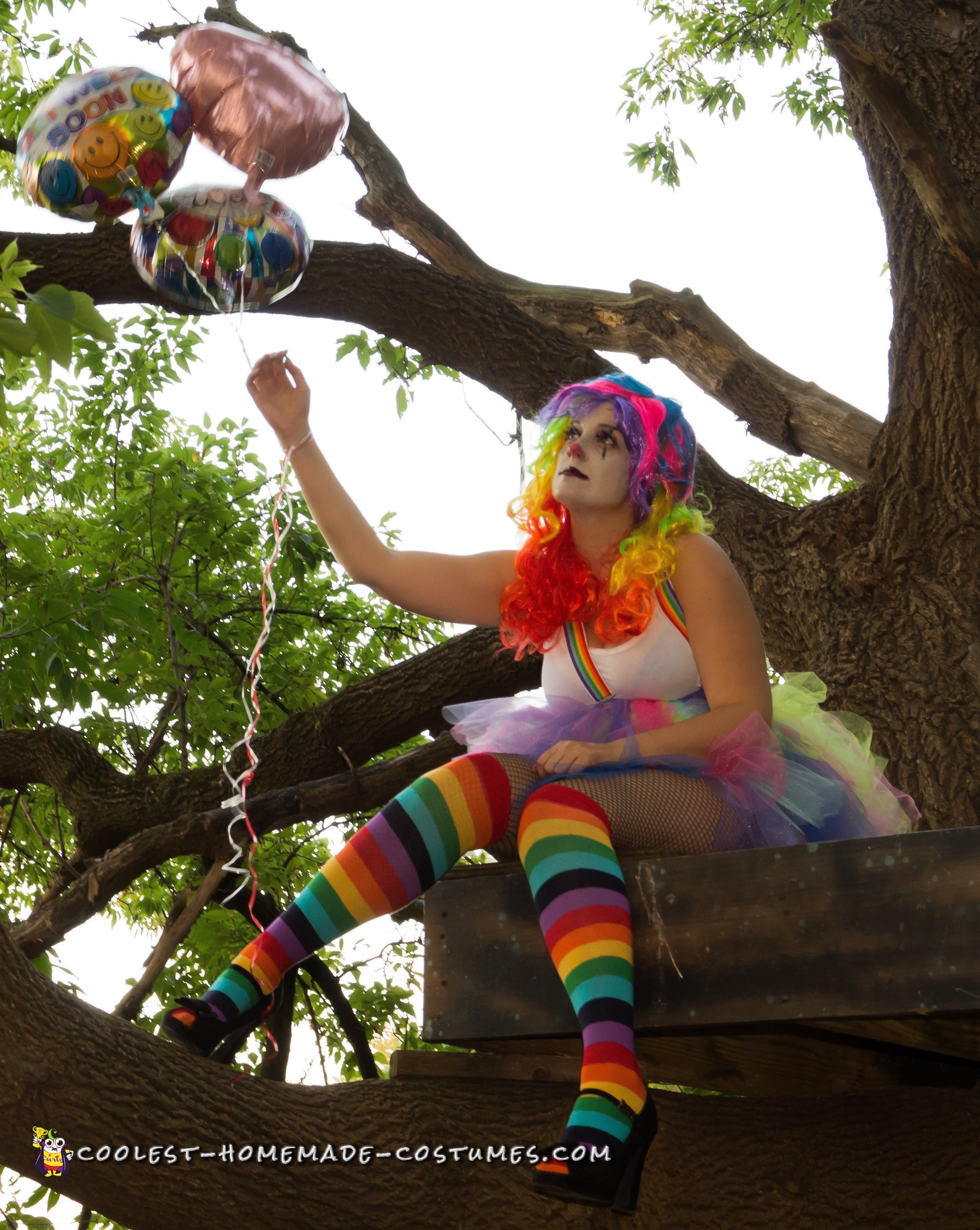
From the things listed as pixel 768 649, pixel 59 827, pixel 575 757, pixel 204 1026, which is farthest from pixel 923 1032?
pixel 59 827

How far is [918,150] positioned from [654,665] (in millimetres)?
1711

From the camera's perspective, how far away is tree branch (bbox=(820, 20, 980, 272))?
115 inches

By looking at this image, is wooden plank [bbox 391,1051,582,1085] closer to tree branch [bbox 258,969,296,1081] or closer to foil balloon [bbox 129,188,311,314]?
tree branch [bbox 258,969,296,1081]

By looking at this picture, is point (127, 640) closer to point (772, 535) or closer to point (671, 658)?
point (772, 535)

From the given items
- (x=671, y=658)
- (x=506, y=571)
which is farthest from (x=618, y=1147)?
(x=506, y=571)

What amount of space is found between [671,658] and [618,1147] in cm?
91

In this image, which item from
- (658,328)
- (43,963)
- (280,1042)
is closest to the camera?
(43,963)

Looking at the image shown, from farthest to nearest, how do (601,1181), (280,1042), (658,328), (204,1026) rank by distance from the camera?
1. (658,328)
2. (280,1042)
3. (204,1026)
4. (601,1181)

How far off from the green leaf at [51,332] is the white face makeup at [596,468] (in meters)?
1.05

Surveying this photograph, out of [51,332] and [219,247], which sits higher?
[219,247]

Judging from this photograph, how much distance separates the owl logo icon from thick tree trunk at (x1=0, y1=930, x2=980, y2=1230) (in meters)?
0.01

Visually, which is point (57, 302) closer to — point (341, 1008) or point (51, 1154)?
point (51, 1154)

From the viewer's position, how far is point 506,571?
2.54m

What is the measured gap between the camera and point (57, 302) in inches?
63.1
